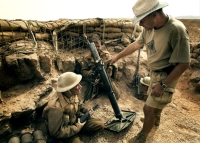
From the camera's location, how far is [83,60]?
5.11 m

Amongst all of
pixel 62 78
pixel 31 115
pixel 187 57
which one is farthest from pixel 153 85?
pixel 31 115

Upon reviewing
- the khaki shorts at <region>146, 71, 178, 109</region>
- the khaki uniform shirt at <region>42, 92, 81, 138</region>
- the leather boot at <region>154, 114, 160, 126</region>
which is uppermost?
the khaki shorts at <region>146, 71, 178, 109</region>

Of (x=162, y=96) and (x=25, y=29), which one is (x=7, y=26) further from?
(x=162, y=96)

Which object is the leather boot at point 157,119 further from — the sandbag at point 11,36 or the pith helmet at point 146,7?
the sandbag at point 11,36

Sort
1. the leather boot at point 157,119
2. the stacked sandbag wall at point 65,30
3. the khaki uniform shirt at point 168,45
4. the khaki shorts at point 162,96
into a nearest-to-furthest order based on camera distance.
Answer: the khaki uniform shirt at point 168,45
the khaki shorts at point 162,96
the leather boot at point 157,119
the stacked sandbag wall at point 65,30

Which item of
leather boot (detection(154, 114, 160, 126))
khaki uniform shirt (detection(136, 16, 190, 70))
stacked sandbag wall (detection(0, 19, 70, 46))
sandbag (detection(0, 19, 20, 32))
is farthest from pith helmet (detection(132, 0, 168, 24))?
sandbag (detection(0, 19, 20, 32))

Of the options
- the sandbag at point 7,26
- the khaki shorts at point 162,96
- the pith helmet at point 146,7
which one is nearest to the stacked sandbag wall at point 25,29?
the sandbag at point 7,26

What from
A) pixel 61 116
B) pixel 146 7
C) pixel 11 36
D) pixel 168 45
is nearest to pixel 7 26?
pixel 11 36

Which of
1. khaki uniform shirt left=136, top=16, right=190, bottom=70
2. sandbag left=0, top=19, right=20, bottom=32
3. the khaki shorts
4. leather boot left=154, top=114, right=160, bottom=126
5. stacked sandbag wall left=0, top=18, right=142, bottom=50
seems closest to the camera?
khaki uniform shirt left=136, top=16, right=190, bottom=70

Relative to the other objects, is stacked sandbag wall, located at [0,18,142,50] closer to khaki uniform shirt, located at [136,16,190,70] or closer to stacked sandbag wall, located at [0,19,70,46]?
stacked sandbag wall, located at [0,19,70,46]

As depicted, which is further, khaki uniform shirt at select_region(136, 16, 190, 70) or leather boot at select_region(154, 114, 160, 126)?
leather boot at select_region(154, 114, 160, 126)

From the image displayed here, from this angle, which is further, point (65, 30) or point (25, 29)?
point (65, 30)

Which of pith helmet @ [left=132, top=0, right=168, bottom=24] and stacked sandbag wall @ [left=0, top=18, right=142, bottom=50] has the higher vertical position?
pith helmet @ [left=132, top=0, right=168, bottom=24]

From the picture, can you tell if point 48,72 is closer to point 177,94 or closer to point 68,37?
point 68,37
